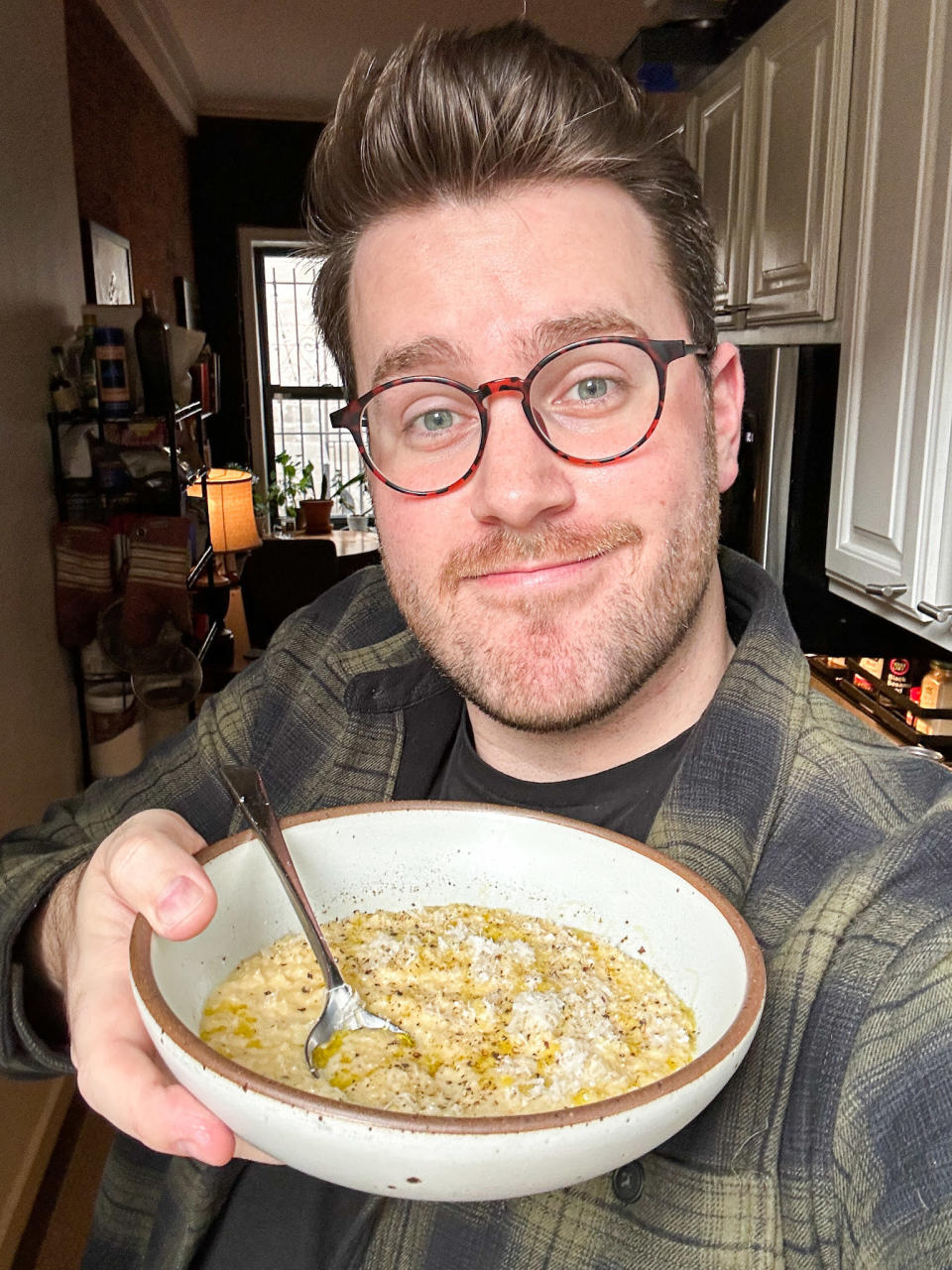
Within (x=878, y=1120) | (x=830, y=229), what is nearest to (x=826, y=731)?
(x=878, y=1120)

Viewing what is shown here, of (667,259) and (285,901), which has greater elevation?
(667,259)

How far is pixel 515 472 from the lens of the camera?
2.93 ft

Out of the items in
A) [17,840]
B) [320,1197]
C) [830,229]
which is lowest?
[320,1197]

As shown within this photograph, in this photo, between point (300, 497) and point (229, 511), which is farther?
point (300, 497)

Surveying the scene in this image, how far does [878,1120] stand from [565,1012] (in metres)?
0.22

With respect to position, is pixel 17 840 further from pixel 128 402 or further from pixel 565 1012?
pixel 128 402

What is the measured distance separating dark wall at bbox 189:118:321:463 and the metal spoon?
5.87 m

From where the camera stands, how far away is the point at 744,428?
2.75 m

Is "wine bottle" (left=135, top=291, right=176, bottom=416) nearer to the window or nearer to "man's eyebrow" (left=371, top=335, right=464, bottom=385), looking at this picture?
"man's eyebrow" (left=371, top=335, right=464, bottom=385)

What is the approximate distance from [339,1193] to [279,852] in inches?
14.3

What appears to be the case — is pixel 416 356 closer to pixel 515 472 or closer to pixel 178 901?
pixel 515 472

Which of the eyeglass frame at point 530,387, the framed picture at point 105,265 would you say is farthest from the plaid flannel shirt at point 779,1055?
the framed picture at point 105,265

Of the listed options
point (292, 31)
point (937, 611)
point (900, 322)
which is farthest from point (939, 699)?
point (292, 31)

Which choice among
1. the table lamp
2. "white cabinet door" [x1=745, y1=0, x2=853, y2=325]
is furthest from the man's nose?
the table lamp
